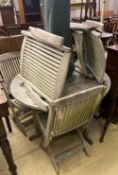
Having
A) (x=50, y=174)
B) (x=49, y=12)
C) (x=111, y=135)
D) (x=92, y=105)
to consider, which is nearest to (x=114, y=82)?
(x=92, y=105)

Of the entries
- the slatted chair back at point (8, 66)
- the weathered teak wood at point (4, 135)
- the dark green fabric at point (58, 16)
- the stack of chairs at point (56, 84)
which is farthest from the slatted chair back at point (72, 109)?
the slatted chair back at point (8, 66)

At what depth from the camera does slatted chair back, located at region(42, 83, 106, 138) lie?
1211mm

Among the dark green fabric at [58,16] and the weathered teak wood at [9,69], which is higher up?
the dark green fabric at [58,16]

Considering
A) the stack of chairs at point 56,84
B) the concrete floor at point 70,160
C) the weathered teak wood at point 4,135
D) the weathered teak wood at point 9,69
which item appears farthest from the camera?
the weathered teak wood at point 9,69

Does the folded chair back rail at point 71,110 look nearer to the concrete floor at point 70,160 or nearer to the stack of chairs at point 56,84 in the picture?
the stack of chairs at point 56,84

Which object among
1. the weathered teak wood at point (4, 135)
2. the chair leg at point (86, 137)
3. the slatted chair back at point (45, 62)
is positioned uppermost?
the slatted chair back at point (45, 62)

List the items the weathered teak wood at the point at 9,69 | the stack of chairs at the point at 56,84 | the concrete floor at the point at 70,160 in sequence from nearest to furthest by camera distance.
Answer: the stack of chairs at the point at 56,84 < the concrete floor at the point at 70,160 < the weathered teak wood at the point at 9,69

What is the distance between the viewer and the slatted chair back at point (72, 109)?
3.97 ft

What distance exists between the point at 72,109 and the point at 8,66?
864 mm

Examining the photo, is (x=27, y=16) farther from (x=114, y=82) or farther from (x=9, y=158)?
(x=9, y=158)

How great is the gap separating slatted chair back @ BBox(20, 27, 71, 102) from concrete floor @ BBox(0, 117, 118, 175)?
2.31 ft

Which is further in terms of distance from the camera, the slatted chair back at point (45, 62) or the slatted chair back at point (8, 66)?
the slatted chair back at point (8, 66)

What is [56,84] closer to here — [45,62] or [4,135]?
[45,62]

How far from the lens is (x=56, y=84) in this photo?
1.17 metres
